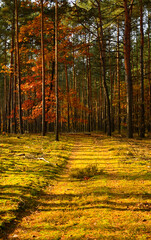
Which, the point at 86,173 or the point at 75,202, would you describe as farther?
the point at 86,173

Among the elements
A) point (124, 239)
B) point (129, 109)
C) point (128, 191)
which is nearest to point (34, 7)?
point (129, 109)

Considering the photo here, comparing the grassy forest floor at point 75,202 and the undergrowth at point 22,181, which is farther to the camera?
the undergrowth at point 22,181

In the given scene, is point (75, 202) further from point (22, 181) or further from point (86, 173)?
point (86, 173)

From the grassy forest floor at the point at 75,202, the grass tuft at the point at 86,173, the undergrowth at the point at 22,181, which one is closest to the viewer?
the grassy forest floor at the point at 75,202

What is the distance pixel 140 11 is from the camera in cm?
1964

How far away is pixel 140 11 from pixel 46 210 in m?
21.0

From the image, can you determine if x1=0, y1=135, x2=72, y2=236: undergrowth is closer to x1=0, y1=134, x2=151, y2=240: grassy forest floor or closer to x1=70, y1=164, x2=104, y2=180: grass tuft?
x1=0, y1=134, x2=151, y2=240: grassy forest floor

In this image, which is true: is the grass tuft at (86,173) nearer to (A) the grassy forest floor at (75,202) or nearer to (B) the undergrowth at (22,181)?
(A) the grassy forest floor at (75,202)

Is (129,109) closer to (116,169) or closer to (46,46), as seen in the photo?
(116,169)

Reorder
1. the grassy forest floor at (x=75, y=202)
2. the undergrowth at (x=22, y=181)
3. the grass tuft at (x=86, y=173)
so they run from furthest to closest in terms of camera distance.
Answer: the grass tuft at (x=86, y=173), the undergrowth at (x=22, y=181), the grassy forest floor at (x=75, y=202)

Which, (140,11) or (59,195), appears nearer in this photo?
(59,195)

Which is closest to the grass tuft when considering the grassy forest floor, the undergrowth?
the grassy forest floor

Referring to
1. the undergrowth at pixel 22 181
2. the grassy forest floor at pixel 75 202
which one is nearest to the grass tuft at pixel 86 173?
the grassy forest floor at pixel 75 202

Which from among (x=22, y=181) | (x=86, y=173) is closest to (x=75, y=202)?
(x=22, y=181)
